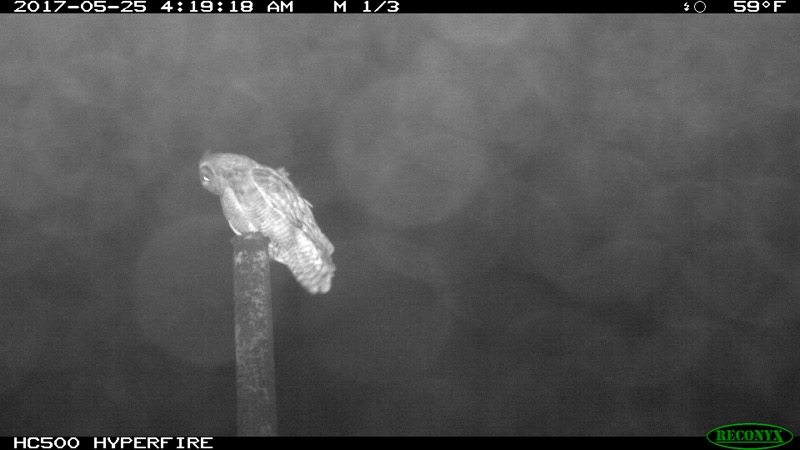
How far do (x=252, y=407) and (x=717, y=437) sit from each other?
4141mm

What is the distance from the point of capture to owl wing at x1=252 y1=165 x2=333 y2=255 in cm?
404

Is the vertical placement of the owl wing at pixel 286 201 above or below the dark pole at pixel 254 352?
above

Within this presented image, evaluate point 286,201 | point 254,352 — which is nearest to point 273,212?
point 286,201

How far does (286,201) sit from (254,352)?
120cm

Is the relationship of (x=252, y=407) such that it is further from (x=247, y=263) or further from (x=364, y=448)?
(x=364, y=448)

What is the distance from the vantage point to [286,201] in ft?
13.5

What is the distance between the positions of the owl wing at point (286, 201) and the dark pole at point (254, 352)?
79 cm

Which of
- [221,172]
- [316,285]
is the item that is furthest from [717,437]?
[221,172]

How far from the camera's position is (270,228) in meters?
4.16

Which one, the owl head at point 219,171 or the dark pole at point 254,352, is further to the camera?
the owl head at point 219,171

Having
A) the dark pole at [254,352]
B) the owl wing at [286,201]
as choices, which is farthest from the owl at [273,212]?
the dark pole at [254,352]

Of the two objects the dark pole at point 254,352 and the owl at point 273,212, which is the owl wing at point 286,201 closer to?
the owl at point 273,212

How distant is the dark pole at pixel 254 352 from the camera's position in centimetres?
311

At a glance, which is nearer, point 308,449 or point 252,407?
point 252,407
